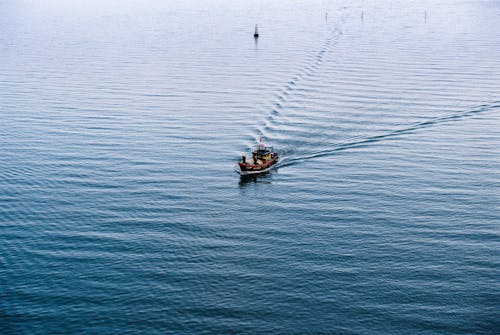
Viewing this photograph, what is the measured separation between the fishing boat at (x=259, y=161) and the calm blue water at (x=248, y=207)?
1485mm

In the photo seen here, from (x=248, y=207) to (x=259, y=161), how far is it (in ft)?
42.7

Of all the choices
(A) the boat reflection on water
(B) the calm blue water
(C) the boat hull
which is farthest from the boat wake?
(A) the boat reflection on water

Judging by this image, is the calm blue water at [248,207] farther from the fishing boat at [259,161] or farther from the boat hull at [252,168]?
the fishing boat at [259,161]

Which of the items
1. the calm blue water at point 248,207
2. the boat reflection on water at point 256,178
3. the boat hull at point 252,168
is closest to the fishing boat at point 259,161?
the boat hull at point 252,168

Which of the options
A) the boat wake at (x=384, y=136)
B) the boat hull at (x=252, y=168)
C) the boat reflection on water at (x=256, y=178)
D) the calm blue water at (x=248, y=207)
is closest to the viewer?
the calm blue water at (x=248, y=207)

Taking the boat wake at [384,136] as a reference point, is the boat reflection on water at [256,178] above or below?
below

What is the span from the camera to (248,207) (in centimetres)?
9294

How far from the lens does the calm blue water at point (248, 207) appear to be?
70.1m

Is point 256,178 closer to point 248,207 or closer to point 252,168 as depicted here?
point 252,168

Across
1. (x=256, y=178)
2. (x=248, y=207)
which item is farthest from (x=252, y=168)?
(x=248, y=207)

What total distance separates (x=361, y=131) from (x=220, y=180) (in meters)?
32.2

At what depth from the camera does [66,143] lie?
378ft

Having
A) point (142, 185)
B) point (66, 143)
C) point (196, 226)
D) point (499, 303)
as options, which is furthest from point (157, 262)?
point (66, 143)

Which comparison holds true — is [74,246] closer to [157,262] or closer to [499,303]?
[157,262]
